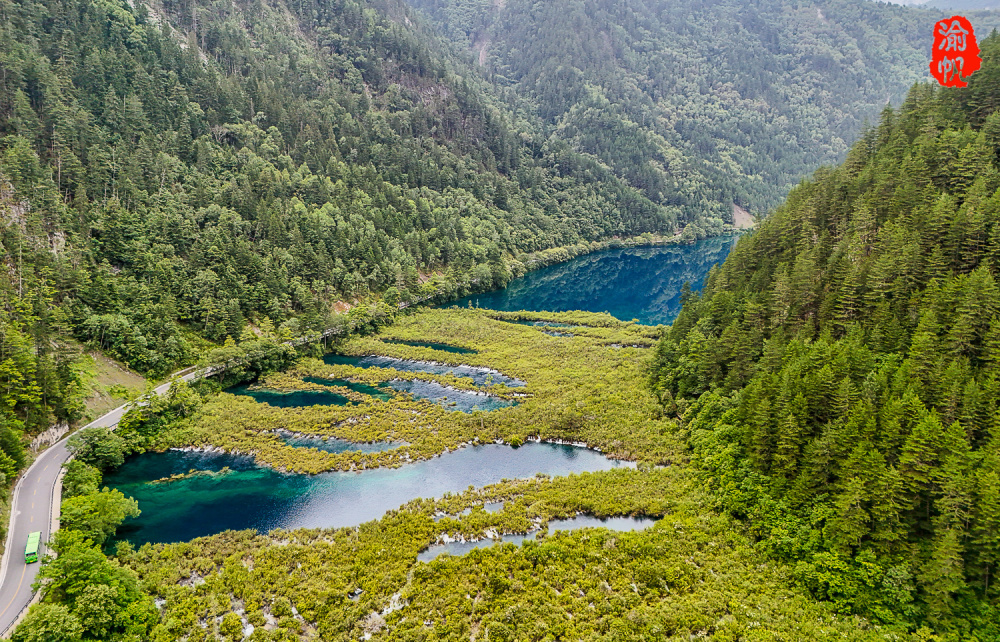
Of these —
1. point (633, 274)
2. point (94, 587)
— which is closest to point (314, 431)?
point (94, 587)

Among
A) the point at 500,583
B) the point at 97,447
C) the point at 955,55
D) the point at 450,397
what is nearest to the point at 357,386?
the point at 450,397

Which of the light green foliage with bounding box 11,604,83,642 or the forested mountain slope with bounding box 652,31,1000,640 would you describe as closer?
the light green foliage with bounding box 11,604,83,642

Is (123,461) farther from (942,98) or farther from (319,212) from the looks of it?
(942,98)

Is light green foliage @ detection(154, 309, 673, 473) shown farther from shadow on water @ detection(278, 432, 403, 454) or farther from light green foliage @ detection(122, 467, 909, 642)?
light green foliage @ detection(122, 467, 909, 642)

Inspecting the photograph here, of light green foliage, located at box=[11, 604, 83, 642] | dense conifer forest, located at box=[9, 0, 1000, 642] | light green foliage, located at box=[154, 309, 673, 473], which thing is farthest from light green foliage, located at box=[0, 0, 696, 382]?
light green foliage, located at box=[11, 604, 83, 642]

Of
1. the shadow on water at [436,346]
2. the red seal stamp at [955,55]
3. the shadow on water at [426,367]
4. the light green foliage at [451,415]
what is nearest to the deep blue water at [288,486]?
the light green foliage at [451,415]

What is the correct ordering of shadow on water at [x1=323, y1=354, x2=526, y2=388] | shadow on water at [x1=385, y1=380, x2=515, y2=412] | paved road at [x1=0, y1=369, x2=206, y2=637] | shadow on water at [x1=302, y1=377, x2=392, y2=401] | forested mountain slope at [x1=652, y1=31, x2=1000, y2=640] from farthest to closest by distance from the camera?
shadow on water at [x1=323, y1=354, x2=526, y2=388], shadow on water at [x1=302, y1=377, x2=392, y2=401], shadow on water at [x1=385, y1=380, x2=515, y2=412], paved road at [x1=0, y1=369, x2=206, y2=637], forested mountain slope at [x1=652, y1=31, x2=1000, y2=640]
